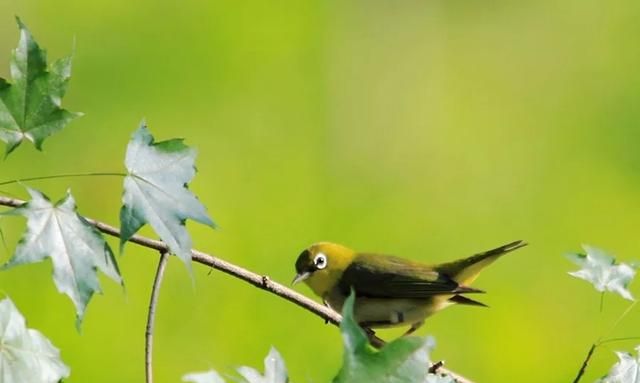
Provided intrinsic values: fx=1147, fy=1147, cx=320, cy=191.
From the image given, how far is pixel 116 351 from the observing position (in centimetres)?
358

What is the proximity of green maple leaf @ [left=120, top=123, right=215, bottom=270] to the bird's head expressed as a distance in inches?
48.5

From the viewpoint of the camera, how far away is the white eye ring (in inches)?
96.1

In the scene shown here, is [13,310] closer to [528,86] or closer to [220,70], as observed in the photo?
[220,70]

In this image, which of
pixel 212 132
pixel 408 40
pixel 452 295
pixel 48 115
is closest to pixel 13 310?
pixel 48 115

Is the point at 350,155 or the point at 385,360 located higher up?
the point at 385,360

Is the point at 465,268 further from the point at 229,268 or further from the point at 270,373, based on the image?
the point at 270,373

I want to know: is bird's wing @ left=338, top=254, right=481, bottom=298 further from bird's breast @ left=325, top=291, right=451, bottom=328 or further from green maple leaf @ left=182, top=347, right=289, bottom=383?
green maple leaf @ left=182, top=347, right=289, bottom=383

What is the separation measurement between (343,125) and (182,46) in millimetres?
715

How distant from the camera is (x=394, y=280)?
7.93ft

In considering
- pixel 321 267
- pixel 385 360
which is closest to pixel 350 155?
pixel 321 267

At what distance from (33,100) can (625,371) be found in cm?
73

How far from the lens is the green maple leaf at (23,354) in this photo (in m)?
0.95

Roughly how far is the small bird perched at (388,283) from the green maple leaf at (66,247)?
1.31 meters

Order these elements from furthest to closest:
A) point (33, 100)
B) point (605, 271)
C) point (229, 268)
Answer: point (605, 271) → point (229, 268) → point (33, 100)
